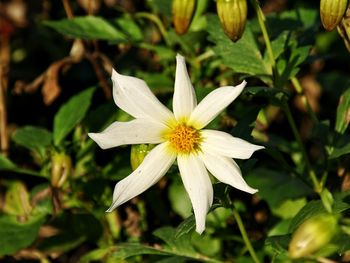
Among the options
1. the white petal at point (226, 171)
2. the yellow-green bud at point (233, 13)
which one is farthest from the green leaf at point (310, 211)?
the yellow-green bud at point (233, 13)

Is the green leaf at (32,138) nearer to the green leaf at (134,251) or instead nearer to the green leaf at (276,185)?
the green leaf at (134,251)

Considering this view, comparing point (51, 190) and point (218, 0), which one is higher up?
point (218, 0)

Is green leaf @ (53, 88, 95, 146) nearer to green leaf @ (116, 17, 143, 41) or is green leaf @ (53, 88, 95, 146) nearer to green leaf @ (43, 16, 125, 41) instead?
green leaf @ (43, 16, 125, 41)

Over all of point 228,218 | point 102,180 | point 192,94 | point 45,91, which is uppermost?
point 192,94

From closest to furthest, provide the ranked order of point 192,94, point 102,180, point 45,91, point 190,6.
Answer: point 192,94
point 190,6
point 102,180
point 45,91

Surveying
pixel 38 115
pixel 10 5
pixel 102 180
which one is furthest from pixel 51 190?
pixel 10 5

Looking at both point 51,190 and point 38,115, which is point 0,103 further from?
point 51,190

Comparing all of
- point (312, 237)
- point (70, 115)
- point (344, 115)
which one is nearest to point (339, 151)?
point (344, 115)
